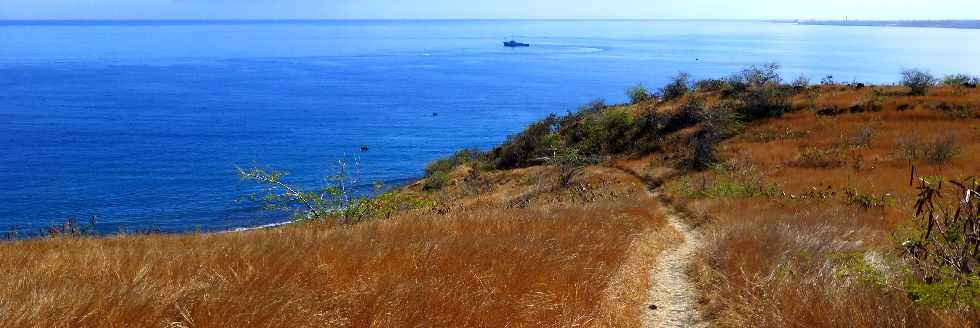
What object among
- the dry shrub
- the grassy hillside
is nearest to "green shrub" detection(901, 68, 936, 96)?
the grassy hillside

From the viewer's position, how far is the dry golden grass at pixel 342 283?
16.0 feet

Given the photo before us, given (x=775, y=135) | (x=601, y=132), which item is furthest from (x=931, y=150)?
(x=601, y=132)

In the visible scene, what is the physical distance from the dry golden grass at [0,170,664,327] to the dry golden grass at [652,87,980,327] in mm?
1421

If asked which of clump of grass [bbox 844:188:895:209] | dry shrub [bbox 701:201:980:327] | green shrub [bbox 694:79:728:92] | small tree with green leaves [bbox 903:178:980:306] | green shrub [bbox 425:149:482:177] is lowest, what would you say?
green shrub [bbox 425:149:482:177]

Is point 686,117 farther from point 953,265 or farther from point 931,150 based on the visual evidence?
point 953,265

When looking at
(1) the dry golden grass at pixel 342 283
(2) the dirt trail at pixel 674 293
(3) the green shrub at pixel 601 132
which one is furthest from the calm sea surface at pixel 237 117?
(1) the dry golden grass at pixel 342 283

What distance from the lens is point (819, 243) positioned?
10219 mm

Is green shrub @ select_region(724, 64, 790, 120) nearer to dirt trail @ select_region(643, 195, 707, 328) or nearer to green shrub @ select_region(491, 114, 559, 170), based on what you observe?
green shrub @ select_region(491, 114, 559, 170)

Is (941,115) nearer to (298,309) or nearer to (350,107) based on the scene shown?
(298,309)

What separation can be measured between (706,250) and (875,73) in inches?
5877

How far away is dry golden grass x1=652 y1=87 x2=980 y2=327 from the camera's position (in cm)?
615

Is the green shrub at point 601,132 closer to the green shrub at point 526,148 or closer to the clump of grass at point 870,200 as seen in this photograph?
the green shrub at point 526,148

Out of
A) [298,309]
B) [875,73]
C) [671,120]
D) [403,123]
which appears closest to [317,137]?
[403,123]

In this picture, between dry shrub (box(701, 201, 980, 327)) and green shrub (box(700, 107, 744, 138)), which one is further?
green shrub (box(700, 107, 744, 138))
